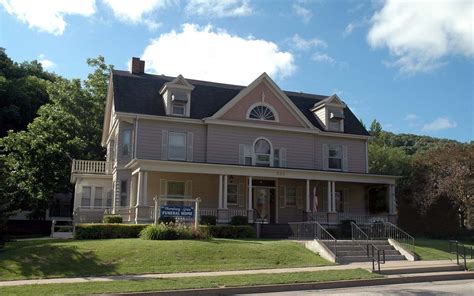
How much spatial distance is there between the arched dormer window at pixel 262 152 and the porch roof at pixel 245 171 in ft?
8.66


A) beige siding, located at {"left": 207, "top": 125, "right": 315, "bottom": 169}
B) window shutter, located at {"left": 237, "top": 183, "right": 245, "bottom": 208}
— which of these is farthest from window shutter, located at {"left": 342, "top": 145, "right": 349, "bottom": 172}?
window shutter, located at {"left": 237, "top": 183, "right": 245, "bottom": 208}

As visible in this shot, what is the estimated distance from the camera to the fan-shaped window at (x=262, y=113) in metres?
30.3

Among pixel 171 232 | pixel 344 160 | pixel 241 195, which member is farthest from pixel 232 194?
pixel 171 232

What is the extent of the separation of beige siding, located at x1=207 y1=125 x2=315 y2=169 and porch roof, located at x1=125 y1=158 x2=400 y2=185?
2569 mm

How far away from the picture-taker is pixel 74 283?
12.9 metres

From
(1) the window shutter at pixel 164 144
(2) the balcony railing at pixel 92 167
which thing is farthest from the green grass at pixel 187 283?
(2) the balcony railing at pixel 92 167

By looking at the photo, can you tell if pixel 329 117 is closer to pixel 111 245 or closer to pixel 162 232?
pixel 162 232

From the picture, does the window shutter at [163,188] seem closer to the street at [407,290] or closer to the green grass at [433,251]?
the green grass at [433,251]

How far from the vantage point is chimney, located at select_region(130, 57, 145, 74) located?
1252 inches

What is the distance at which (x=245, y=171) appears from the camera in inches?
1053

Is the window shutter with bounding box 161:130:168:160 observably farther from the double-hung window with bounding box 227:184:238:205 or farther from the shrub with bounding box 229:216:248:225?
the shrub with bounding box 229:216:248:225

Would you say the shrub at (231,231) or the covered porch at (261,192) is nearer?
the shrub at (231,231)

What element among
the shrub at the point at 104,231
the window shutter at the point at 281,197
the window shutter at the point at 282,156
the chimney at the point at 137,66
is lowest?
the shrub at the point at 104,231

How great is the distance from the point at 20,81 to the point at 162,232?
4183 centimetres
